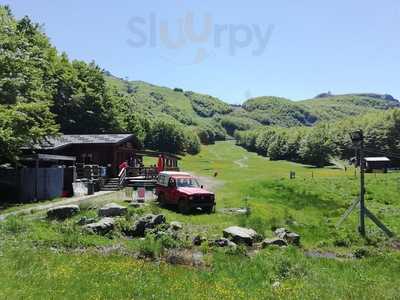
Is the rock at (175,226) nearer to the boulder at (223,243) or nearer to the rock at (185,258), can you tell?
the boulder at (223,243)

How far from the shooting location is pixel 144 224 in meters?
24.2

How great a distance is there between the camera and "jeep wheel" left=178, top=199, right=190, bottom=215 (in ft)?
101

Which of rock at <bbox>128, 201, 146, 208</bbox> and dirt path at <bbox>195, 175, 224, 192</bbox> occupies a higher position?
rock at <bbox>128, 201, 146, 208</bbox>

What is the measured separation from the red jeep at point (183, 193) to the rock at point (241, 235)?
24.3 ft

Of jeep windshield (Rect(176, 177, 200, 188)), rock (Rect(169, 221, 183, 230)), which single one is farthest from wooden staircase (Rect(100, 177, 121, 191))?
rock (Rect(169, 221, 183, 230))

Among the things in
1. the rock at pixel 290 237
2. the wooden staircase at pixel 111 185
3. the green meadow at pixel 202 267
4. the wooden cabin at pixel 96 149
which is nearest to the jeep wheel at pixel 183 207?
the green meadow at pixel 202 267

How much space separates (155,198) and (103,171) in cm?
1163

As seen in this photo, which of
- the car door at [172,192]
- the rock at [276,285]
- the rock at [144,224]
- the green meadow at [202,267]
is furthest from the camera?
the car door at [172,192]

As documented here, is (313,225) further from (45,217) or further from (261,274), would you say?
(45,217)

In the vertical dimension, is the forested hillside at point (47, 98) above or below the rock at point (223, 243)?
above

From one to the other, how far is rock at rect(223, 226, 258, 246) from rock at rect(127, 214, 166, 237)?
3740 mm

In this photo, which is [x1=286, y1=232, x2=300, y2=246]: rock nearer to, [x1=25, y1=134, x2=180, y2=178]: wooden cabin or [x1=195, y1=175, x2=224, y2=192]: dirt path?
[x1=195, y1=175, x2=224, y2=192]: dirt path

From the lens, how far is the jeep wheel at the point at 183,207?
3092cm

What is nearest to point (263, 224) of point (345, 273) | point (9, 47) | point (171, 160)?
point (345, 273)
